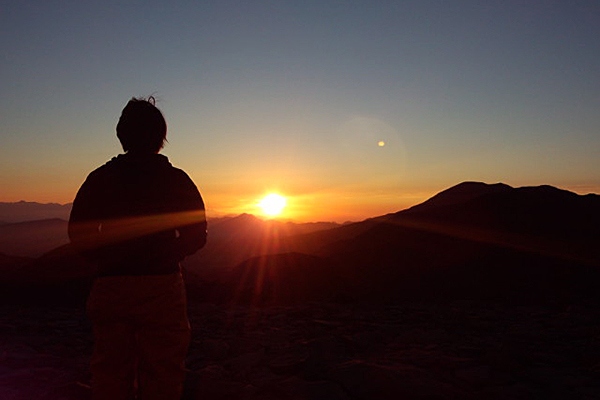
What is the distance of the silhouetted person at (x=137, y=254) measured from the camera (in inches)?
97.0

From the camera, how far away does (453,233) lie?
40.7 ft

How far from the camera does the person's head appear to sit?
269cm

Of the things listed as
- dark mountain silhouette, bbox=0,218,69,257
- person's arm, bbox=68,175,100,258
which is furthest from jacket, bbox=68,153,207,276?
A: dark mountain silhouette, bbox=0,218,69,257

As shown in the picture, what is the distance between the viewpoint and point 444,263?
11148mm

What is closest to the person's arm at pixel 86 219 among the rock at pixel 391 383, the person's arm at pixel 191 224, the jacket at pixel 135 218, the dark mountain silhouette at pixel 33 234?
the jacket at pixel 135 218

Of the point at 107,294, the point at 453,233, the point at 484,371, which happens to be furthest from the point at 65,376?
the point at 453,233

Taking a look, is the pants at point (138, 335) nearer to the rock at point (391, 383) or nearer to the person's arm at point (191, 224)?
the person's arm at point (191, 224)

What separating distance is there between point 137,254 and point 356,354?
3.27m

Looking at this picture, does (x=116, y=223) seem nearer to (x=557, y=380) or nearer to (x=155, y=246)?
(x=155, y=246)

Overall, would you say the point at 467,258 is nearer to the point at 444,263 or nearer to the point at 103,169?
the point at 444,263

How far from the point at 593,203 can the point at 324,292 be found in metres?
8.45

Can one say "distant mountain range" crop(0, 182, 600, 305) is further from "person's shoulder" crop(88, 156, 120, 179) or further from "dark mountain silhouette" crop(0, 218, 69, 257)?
"dark mountain silhouette" crop(0, 218, 69, 257)

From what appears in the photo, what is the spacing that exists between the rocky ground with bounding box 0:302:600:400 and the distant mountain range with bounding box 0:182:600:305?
1.92 meters

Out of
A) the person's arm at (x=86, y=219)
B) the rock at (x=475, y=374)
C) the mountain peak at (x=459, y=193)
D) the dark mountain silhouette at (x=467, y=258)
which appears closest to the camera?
the person's arm at (x=86, y=219)
